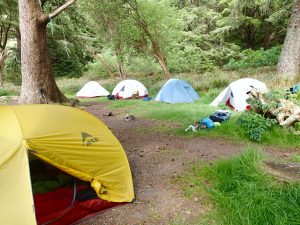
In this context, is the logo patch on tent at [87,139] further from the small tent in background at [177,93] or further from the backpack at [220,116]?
the small tent in background at [177,93]

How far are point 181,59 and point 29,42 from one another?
940 cm

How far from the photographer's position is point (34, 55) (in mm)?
8883

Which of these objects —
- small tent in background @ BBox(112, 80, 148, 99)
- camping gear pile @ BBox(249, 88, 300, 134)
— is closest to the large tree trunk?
small tent in background @ BBox(112, 80, 148, 99)

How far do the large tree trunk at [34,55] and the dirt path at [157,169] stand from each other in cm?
284

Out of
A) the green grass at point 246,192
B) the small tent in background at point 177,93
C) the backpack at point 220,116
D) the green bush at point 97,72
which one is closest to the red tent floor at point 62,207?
the green grass at point 246,192

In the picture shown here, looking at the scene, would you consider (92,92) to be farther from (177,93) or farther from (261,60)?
(261,60)

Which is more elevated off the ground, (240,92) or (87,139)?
(240,92)

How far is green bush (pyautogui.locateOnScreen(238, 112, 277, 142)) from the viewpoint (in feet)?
19.1

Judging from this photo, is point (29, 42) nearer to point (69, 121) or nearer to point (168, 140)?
point (168, 140)

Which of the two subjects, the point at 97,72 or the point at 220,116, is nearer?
the point at 220,116

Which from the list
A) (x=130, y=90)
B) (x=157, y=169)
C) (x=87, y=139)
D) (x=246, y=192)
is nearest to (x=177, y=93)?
(x=130, y=90)

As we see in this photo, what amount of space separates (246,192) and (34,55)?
24.3 ft

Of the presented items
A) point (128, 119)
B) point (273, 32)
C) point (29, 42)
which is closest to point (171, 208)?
point (128, 119)

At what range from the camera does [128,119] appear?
8.28 metres
